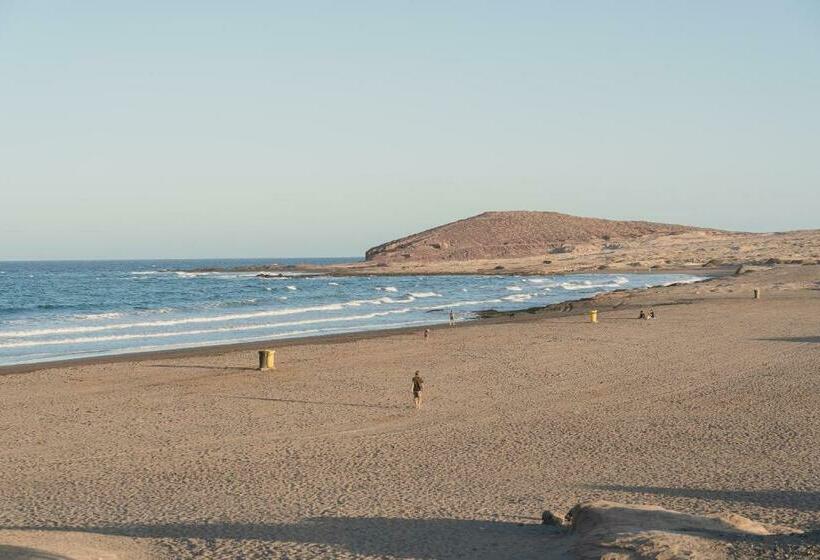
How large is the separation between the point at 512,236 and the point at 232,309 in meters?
88.1

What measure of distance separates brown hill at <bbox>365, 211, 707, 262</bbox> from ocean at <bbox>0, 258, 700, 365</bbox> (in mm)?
37200

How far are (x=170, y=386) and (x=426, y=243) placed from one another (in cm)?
11631

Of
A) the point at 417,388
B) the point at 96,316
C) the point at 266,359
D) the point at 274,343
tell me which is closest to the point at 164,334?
the point at 274,343

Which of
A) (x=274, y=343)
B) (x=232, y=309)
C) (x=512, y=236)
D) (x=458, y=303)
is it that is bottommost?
(x=274, y=343)

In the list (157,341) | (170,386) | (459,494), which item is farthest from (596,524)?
(157,341)

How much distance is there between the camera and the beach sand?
35.2ft

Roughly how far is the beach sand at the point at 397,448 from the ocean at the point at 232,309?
30.6ft

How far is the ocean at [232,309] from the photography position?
36.9 meters

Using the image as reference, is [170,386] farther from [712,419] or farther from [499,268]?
[499,268]

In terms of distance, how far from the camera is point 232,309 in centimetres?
5569

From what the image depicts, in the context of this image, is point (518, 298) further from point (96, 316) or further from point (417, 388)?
point (417, 388)

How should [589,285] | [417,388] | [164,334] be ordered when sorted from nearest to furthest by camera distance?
[417,388] → [164,334] → [589,285]

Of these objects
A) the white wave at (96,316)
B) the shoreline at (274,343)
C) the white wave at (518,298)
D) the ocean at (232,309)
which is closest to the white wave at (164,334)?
the ocean at (232,309)

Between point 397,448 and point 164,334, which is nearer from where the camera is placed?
point 397,448
